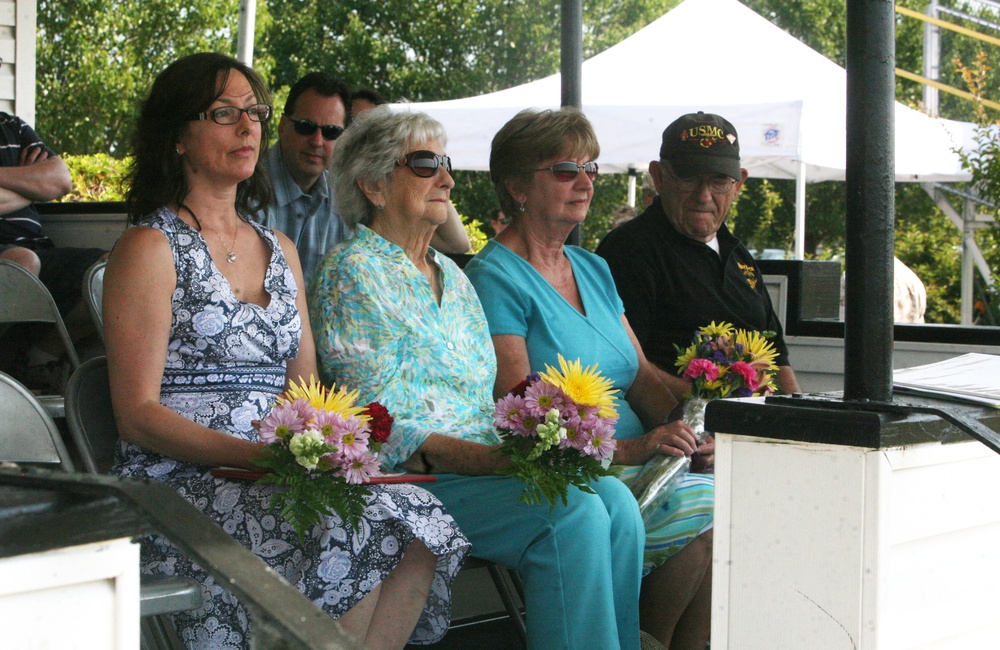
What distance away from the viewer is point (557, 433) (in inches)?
95.1

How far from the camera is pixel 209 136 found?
2820 mm

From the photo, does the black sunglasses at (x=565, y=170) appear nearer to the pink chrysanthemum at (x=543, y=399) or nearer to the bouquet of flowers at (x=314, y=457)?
the pink chrysanthemum at (x=543, y=399)

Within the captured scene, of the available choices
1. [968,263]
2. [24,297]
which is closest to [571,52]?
[24,297]

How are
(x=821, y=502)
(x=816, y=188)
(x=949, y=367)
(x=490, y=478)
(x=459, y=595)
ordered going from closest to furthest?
1. (x=821, y=502)
2. (x=949, y=367)
3. (x=490, y=478)
4. (x=459, y=595)
5. (x=816, y=188)

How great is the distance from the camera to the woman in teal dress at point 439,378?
8.44ft

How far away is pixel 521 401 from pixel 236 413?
71cm

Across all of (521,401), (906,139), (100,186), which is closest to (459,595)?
(521,401)

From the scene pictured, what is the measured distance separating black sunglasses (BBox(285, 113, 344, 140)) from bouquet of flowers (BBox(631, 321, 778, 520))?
1.90 metres

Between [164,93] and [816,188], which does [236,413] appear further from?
[816,188]

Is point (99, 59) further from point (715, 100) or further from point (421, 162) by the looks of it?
point (421, 162)

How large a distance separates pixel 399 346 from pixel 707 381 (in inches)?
34.0

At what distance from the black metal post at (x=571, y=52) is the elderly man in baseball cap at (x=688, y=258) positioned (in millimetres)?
507

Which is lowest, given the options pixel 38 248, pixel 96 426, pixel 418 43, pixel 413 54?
pixel 96 426

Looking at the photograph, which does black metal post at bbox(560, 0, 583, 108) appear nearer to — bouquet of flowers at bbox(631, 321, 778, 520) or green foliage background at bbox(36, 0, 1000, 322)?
bouquet of flowers at bbox(631, 321, 778, 520)
